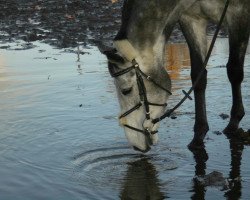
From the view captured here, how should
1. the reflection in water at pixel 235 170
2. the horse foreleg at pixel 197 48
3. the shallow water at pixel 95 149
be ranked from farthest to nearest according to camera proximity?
the horse foreleg at pixel 197 48
the shallow water at pixel 95 149
the reflection in water at pixel 235 170

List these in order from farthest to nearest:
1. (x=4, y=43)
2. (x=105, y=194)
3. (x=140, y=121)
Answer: (x=4, y=43) → (x=140, y=121) → (x=105, y=194)

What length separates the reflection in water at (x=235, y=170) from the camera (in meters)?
4.83

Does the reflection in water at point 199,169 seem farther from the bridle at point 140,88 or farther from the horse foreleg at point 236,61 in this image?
the horse foreleg at point 236,61

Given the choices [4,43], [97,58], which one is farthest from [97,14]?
[97,58]

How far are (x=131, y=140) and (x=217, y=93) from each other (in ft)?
12.2

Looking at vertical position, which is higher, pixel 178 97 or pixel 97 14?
pixel 97 14

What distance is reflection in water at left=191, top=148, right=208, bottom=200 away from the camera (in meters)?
4.86

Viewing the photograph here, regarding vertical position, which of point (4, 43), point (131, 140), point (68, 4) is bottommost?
point (131, 140)

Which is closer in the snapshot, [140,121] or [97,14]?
[140,121]

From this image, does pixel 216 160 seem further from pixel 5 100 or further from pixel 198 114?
pixel 5 100

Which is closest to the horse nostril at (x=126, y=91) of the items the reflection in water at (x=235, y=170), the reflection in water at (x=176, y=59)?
the reflection in water at (x=235, y=170)

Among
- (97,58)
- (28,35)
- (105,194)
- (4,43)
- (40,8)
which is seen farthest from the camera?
(40,8)

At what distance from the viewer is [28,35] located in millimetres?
17281

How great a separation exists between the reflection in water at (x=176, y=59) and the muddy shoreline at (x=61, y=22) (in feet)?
4.94
